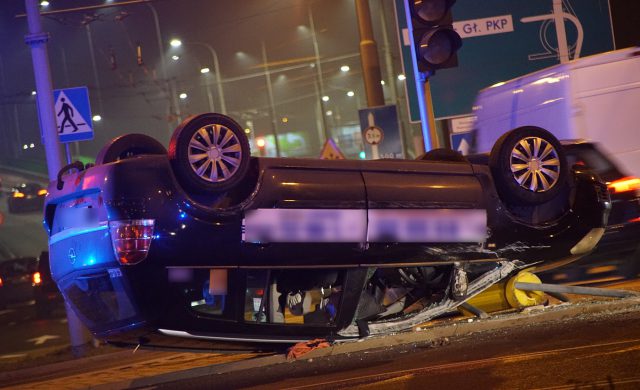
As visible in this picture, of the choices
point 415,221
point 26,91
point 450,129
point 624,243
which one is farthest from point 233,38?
point 415,221

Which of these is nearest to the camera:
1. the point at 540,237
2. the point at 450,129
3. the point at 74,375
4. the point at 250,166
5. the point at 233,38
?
the point at 250,166

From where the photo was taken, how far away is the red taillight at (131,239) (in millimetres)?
5098

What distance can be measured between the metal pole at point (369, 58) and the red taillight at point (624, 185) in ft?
20.9

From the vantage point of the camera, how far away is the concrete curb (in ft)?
23.0

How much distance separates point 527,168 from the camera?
6.19m

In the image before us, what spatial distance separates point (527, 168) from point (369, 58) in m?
8.62

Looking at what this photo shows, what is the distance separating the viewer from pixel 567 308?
7.35 m

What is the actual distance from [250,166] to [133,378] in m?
3.04

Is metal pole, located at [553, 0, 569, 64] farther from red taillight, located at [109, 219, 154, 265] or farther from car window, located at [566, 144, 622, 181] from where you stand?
red taillight, located at [109, 219, 154, 265]

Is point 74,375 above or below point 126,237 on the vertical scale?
below

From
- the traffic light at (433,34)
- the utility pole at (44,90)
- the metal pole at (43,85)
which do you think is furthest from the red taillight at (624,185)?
the metal pole at (43,85)

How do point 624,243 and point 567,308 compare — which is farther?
point 624,243

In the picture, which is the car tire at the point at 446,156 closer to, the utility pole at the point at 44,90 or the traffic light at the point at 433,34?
the traffic light at the point at 433,34

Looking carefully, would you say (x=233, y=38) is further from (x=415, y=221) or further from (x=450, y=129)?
(x=415, y=221)
